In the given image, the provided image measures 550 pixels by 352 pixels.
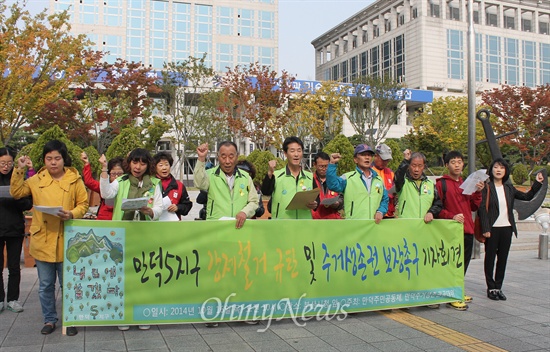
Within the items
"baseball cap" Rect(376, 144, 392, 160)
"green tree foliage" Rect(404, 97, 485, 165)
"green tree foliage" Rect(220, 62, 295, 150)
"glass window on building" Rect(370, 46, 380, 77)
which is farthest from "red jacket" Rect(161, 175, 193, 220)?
"glass window on building" Rect(370, 46, 380, 77)

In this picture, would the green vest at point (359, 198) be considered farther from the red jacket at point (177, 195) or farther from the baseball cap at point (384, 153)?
the red jacket at point (177, 195)

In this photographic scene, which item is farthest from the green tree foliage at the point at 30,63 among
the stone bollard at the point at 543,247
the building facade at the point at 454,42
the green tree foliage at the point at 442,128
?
the building facade at the point at 454,42

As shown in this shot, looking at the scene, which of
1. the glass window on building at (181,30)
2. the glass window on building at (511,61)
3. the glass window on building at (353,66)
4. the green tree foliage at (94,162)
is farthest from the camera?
the glass window on building at (353,66)

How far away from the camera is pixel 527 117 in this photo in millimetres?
32625

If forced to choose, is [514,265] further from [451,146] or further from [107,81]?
[451,146]

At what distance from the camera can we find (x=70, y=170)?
4.57 metres

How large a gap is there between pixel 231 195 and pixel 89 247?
1423mm

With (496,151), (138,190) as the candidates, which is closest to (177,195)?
(138,190)

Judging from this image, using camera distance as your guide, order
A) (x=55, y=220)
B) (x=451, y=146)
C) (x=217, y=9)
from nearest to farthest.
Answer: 1. (x=55, y=220)
2. (x=451, y=146)
3. (x=217, y=9)

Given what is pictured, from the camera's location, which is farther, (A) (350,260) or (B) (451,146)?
(B) (451,146)

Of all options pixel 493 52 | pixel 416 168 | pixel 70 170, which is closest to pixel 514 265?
pixel 416 168

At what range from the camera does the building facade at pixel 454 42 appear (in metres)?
56.0

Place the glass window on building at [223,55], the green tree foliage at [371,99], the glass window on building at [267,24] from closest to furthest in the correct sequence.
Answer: the green tree foliage at [371,99]
the glass window on building at [223,55]
the glass window on building at [267,24]

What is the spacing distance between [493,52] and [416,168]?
62023 mm
